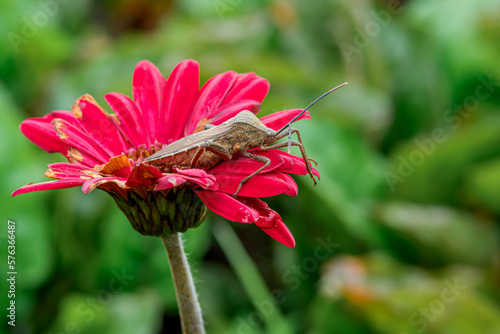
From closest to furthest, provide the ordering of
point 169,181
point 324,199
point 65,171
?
1. point 169,181
2. point 65,171
3. point 324,199

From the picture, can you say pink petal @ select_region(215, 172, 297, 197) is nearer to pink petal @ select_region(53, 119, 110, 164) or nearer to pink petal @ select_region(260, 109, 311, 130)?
pink petal @ select_region(260, 109, 311, 130)

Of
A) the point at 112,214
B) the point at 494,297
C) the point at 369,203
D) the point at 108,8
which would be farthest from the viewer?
the point at 108,8

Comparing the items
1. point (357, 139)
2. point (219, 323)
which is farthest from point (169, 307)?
point (357, 139)

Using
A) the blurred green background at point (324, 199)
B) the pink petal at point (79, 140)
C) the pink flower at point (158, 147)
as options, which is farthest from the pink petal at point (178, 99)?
the blurred green background at point (324, 199)

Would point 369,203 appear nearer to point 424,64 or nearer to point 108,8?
point 424,64

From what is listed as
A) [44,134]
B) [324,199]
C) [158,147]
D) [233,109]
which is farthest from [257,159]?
[324,199]

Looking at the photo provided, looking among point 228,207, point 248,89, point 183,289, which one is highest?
point 248,89

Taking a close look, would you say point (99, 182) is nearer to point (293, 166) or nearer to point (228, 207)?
point (228, 207)

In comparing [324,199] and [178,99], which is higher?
[178,99]
